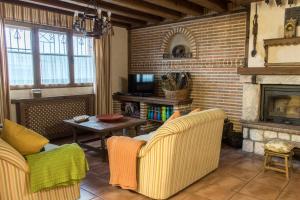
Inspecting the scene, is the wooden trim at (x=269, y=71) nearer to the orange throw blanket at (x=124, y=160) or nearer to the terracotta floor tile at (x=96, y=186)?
the orange throw blanket at (x=124, y=160)

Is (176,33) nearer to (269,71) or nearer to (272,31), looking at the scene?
(272,31)

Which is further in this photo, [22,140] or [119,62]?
[119,62]

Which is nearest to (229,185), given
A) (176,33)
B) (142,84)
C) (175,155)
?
(175,155)

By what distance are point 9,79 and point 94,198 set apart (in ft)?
9.01

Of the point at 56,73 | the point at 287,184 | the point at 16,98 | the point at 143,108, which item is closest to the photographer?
the point at 287,184

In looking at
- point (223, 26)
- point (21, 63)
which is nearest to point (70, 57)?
point (21, 63)

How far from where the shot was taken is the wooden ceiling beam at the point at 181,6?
404cm

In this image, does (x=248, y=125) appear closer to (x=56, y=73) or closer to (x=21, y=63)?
(x=56, y=73)

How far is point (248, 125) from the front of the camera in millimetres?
3975

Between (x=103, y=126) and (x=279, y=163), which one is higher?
(x=103, y=126)

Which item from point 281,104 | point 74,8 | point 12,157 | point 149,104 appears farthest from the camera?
point 149,104

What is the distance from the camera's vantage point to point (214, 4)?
4.15 m

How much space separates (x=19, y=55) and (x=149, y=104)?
2.64 m

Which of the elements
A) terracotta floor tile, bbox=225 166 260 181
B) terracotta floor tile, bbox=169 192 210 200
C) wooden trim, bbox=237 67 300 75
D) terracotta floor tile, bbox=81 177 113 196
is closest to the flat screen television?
wooden trim, bbox=237 67 300 75
